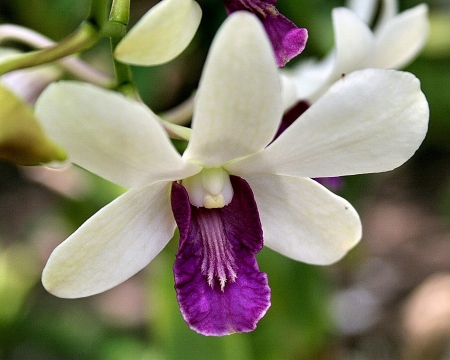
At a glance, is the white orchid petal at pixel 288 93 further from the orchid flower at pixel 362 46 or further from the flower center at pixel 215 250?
the flower center at pixel 215 250

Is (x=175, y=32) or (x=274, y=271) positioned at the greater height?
(x=175, y=32)

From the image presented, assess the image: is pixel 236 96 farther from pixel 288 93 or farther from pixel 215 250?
pixel 288 93

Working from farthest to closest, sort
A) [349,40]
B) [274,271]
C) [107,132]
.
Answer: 1. [274,271]
2. [349,40]
3. [107,132]

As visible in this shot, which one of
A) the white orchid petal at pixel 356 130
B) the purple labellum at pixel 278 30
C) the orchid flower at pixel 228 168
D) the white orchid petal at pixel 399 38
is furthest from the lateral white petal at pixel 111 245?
the white orchid petal at pixel 399 38

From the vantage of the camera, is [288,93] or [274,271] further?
[274,271]

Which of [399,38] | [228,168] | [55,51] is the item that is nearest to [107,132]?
[55,51]
